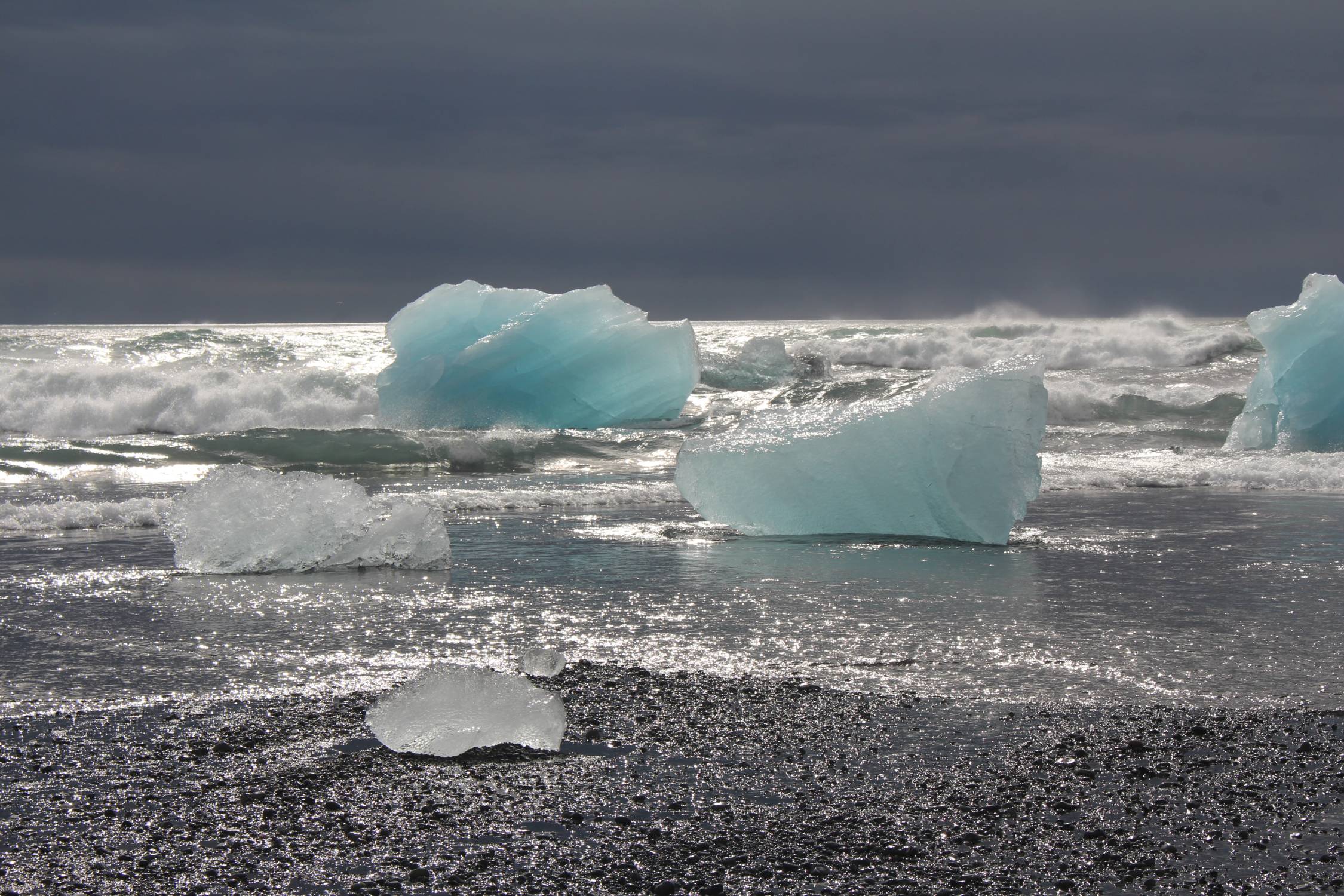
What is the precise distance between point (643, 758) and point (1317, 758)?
5.63ft

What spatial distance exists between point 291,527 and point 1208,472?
28.4ft

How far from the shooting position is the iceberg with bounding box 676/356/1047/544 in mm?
7195

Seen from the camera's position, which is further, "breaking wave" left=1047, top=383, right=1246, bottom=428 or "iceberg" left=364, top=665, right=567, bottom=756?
"breaking wave" left=1047, top=383, right=1246, bottom=428

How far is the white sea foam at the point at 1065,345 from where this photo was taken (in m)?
29.2

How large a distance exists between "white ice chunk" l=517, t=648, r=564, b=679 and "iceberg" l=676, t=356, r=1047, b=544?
3576mm

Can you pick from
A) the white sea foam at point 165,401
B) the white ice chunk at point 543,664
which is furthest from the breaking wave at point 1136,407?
the white ice chunk at point 543,664

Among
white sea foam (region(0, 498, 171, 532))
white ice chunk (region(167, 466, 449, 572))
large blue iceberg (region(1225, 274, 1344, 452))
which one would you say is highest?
large blue iceberg (region(1225, 274, 1344, 452))

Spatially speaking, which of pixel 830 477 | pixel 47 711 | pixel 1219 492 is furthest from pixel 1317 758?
pixel 1219 492

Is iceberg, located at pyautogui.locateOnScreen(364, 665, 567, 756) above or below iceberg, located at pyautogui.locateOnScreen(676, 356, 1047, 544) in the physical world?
below

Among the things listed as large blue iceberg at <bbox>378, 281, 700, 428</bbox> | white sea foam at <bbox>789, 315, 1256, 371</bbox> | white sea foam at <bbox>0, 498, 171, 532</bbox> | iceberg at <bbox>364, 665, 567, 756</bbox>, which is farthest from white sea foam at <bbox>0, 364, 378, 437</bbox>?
iceberg at <bbox>364, 665, 567, 756</bbox>

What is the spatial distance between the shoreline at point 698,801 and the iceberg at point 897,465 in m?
3.58

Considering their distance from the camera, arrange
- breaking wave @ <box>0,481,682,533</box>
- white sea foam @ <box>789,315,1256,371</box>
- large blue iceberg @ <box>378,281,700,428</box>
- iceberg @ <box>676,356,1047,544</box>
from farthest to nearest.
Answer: white sea foam @ <box>789,315,1256,371</box>
large blue iceberg @ <box>378,281,700,428</box>
iceberg @ <box>676,356,1047,544</box>
breaking wave @ <box>0,481,682,533</box>

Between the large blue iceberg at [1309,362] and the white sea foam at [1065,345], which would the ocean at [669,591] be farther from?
the white sea foam at [1065,345]

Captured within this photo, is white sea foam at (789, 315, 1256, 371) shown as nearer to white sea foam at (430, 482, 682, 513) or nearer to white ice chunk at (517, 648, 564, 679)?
white sea foam at (430, 482, 682, 513)
